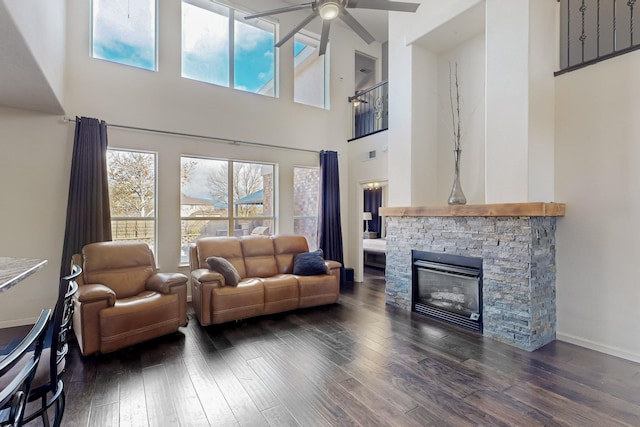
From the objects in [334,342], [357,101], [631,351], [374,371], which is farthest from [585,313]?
[357,101]

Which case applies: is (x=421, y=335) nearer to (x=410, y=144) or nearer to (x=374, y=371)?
(x=374, y=371)

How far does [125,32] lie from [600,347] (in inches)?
281

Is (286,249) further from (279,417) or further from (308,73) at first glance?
(308,73)

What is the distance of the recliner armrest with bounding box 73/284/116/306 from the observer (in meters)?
2.87

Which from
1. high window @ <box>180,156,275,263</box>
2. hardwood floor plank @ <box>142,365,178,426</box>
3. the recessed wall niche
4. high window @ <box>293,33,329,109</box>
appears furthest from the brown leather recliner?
high window @ <box>293,33,329,109</box>

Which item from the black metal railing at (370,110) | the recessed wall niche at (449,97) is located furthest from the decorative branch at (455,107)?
the black metal railing at (370,110)

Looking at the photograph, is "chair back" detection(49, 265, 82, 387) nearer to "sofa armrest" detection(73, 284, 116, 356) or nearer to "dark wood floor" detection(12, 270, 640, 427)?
"dark wood floor" detection(12, 270, 640, 427)

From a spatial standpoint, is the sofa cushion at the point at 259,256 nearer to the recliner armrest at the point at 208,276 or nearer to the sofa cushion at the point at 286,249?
the sofa cushion at the point at 286,249

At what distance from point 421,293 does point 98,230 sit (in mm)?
4451

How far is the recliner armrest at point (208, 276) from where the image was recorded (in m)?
3.69

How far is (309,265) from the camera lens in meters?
4.63

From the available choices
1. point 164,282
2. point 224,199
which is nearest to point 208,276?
point 164,282

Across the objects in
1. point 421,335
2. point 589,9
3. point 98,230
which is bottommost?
point 421,335

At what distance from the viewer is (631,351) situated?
288 cm
